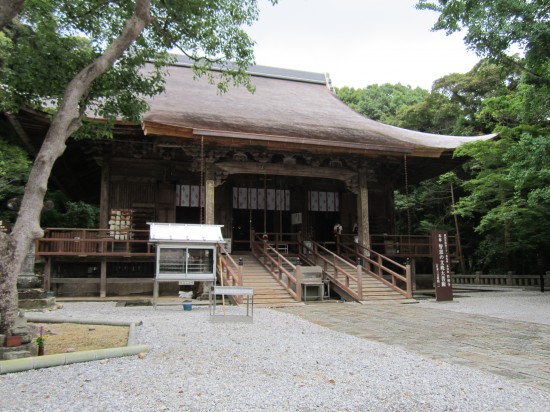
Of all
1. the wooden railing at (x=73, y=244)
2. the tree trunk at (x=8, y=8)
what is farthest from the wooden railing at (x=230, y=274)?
the tree trunk at (x=8, y=8)

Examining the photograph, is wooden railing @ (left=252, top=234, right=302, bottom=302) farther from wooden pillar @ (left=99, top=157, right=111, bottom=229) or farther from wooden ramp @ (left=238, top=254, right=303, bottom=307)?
wooden pillar @ (left=99, top=157, right=111, bottom=229)

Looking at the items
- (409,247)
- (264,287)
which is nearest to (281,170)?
(264,287)

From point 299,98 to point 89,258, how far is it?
38.1ft

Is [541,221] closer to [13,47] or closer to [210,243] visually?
[210,243]

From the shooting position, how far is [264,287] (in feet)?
37.9

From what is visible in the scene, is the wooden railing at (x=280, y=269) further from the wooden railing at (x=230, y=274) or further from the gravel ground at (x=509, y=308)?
the gravel ground at (x=509, y=308)

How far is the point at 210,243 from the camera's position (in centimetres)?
970

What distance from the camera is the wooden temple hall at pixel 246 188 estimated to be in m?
12.1

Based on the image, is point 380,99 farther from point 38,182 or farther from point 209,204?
point 38,182

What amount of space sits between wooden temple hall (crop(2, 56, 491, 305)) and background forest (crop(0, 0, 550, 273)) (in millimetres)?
1516

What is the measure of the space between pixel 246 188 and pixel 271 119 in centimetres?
289

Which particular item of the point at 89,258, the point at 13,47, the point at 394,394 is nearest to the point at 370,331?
the point at 394,394

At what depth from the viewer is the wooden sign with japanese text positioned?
39.4ft

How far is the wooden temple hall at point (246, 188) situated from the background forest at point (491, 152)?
152 centimetres
